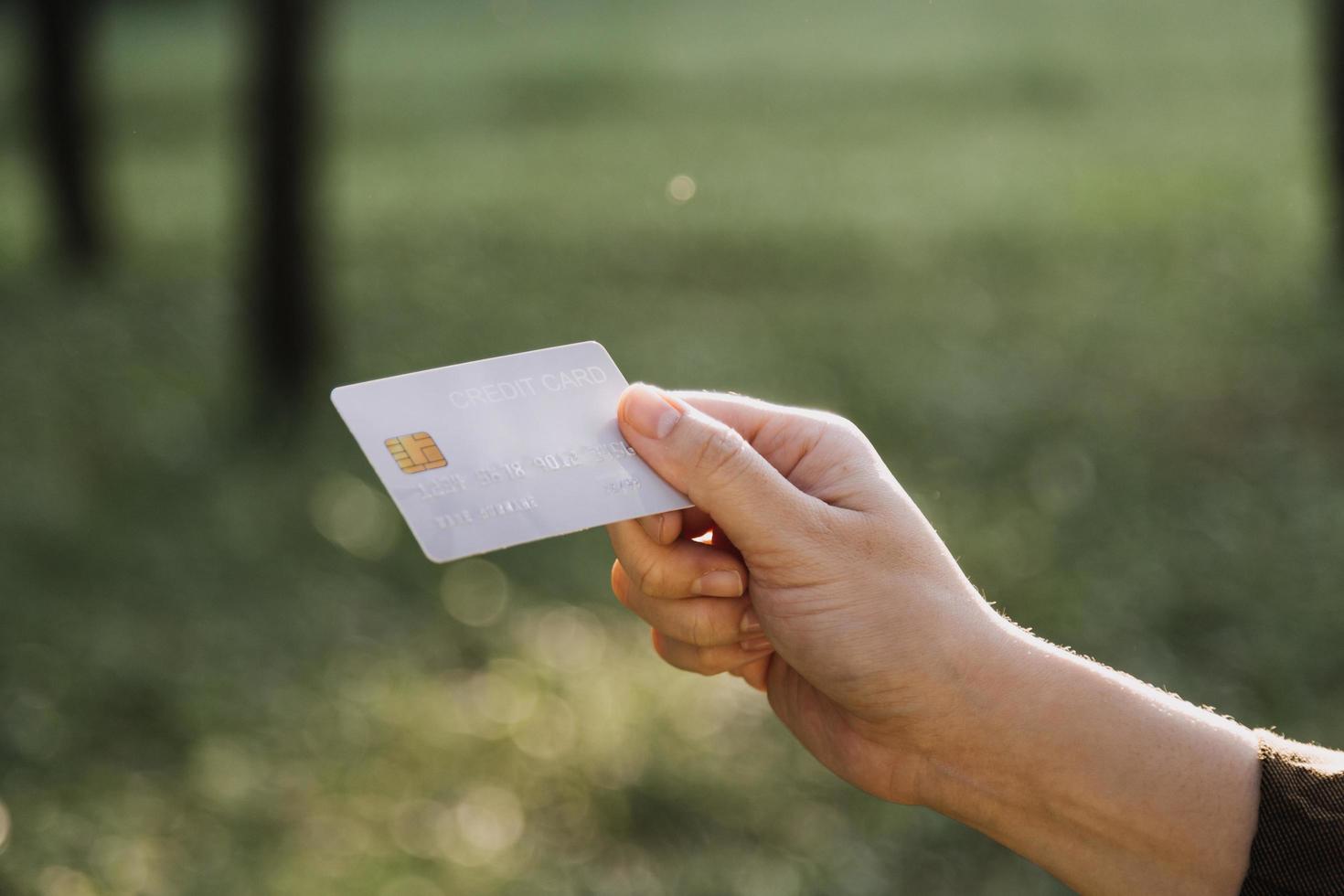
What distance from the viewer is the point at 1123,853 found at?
181cm

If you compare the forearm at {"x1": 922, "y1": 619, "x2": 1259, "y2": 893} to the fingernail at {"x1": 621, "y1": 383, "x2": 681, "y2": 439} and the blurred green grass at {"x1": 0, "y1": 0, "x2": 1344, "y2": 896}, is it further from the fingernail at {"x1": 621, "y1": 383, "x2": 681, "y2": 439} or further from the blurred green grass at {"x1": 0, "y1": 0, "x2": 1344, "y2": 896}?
the blurred green grass at {"x1": 0, "y1": 0, "x2": 1344, "y2": 896}

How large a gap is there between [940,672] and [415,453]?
32.8 inches

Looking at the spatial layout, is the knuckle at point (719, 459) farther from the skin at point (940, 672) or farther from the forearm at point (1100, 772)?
the forearm at point (1100, 772)

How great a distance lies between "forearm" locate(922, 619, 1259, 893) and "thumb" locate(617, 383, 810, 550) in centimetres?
38

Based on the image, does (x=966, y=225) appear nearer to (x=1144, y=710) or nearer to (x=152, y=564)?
(x=152, y=564)

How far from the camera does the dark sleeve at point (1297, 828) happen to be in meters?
1.61

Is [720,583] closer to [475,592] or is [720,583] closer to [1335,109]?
[475,592]

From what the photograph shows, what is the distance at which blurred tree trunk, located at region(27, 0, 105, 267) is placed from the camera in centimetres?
1045

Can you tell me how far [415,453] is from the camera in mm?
1734

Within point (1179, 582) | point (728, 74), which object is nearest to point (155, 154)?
point (728, 74)

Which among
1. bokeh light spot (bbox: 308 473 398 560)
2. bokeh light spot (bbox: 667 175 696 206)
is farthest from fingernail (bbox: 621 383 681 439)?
bokeh light spot (bbox: 667 175 696 206)

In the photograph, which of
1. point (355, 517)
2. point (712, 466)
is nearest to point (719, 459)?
point (712, 466)

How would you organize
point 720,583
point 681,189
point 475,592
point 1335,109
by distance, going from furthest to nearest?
point 681,189 < point 1335,109 < point 475,592 < point 720,583

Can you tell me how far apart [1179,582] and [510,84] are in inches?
559
